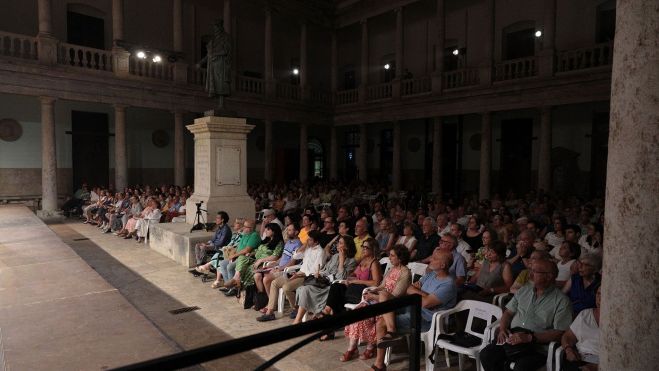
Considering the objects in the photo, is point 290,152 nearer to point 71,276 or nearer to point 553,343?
point 71,276

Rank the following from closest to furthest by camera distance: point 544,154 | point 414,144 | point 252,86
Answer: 1. point 544,154
2. point 252,86
3. point 414,144

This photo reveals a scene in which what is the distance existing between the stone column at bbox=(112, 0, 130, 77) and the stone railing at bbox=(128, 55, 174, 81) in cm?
33

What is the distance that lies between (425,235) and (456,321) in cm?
278

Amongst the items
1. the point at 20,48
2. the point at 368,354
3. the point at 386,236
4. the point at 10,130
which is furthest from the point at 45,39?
the point at 368,354

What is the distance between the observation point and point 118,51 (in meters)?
16.0

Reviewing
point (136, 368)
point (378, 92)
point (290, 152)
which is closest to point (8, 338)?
point (136, 368)

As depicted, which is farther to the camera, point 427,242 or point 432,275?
point 427,242

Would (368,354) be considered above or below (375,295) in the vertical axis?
below

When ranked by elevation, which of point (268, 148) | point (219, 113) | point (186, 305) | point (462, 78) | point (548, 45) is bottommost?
point (186, 305)

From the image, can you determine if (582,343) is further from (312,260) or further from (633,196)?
(312,260)

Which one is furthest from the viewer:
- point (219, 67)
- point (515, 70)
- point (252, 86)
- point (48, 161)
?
point (252, 86)

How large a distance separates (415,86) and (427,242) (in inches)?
548

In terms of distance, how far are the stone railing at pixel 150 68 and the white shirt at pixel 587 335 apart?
16.8 meters

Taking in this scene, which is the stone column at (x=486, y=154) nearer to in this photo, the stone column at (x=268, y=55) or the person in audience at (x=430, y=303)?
the stone column at (x=268, y=55)
